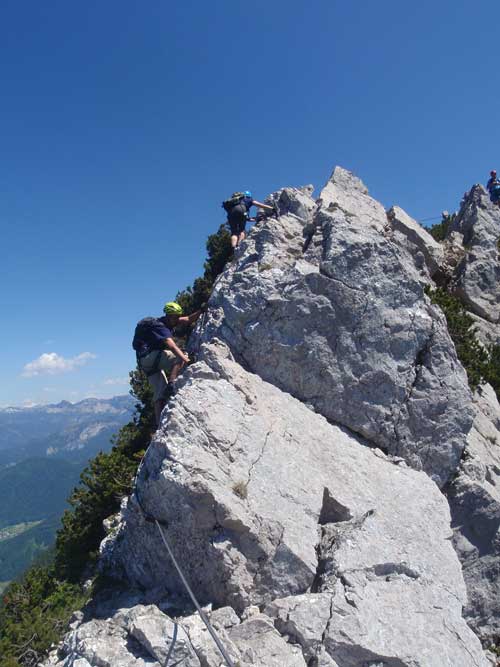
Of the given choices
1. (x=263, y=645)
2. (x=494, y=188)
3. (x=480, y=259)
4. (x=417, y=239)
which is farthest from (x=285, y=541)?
(x=494, y=188)

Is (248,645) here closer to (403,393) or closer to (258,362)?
(258,362)

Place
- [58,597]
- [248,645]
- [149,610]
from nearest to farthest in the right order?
1. [248,645]
2. [149,610]
3. [58,597]

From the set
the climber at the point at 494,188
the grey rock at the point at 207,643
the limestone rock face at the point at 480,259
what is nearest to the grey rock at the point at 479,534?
the grey rock at the point at 207,643

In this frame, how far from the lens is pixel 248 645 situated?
6844mm

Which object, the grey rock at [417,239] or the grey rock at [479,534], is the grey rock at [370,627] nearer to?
the grey rock at [479,534]

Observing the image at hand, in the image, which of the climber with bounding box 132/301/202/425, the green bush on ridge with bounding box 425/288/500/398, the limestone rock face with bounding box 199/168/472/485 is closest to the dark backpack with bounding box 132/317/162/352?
the climber with bounding box 132/301/202/425

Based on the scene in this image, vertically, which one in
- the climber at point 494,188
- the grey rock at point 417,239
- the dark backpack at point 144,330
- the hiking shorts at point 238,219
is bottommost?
the dark backpack at point 144,330

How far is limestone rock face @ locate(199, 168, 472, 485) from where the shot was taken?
40.9 ft

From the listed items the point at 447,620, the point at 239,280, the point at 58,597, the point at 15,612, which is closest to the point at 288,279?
the point at 239,280

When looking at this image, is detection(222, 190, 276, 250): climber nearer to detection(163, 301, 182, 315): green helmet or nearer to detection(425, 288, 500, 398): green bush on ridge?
detection(163, 301, 182, 315): green helmet

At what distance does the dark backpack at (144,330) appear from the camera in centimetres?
1200

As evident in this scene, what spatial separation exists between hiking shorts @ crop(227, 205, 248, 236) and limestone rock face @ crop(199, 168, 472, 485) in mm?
4700

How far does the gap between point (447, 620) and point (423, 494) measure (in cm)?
310

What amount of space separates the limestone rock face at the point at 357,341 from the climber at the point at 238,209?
A: 15.4 feet
